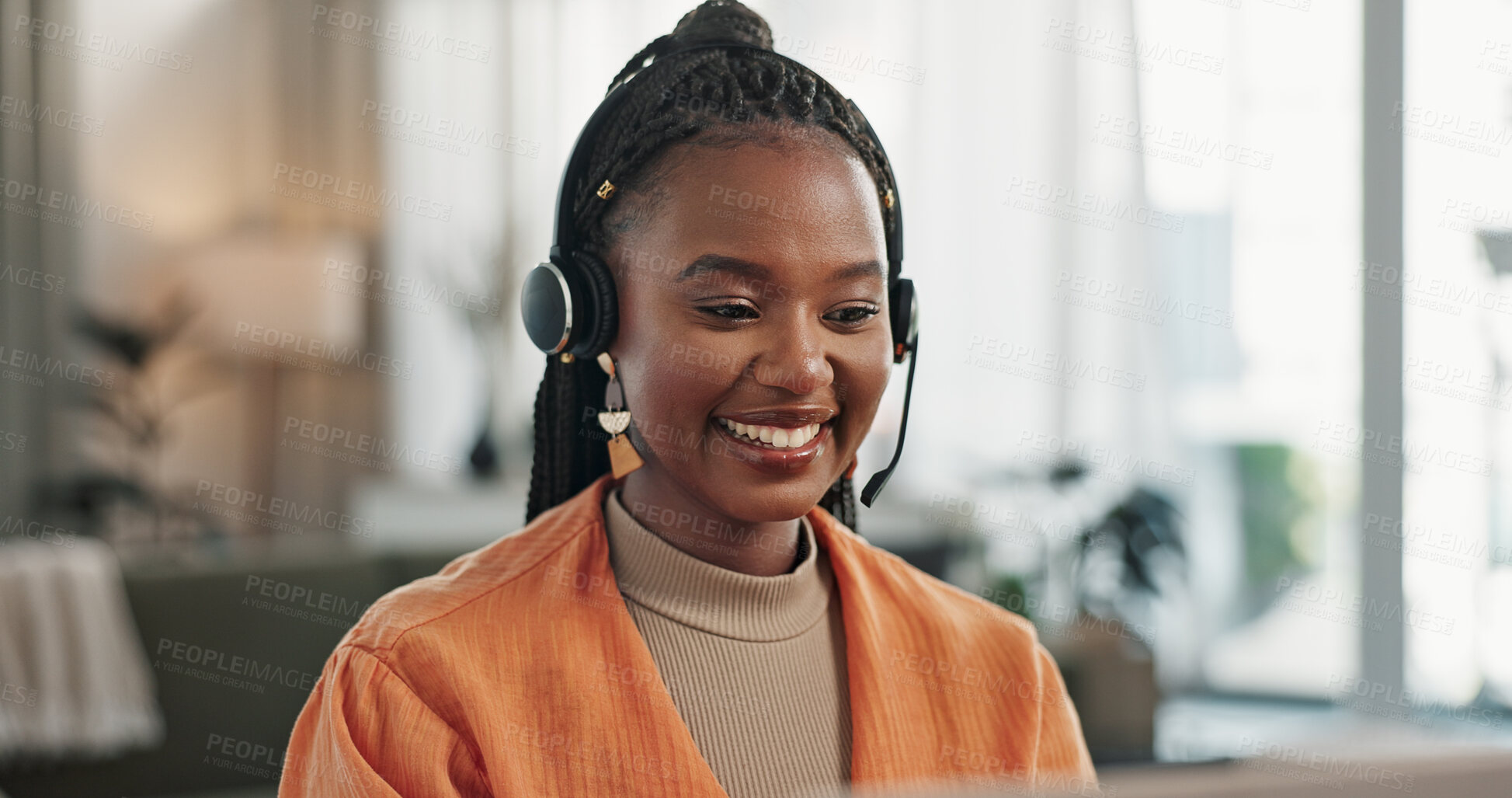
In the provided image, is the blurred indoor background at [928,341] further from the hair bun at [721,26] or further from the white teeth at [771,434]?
the hair bun at [721,26]

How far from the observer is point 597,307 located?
101 centimetres

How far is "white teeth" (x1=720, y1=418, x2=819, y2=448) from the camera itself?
3.12ft

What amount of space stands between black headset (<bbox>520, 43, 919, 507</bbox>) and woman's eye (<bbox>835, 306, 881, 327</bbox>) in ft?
0.41

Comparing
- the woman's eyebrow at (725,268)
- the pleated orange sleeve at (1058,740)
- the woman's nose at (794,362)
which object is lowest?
the pleated orange sleeve at (1058,740)

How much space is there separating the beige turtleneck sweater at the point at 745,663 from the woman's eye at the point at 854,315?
244 millimetres

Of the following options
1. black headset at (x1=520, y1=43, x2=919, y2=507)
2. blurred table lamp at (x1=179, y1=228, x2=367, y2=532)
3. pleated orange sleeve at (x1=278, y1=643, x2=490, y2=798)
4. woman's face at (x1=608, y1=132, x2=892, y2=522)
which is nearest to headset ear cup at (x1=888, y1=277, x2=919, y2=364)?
black headset at (x1=520, y1=43, x2=919, y2=507)

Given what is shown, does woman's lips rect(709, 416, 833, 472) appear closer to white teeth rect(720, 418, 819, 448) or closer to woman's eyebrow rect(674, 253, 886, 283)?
white teeth rect(720, 418, 819, 448)

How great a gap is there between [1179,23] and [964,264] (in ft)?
3.89

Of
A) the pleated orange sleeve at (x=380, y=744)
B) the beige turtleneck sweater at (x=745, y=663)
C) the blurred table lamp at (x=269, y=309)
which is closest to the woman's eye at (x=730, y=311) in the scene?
the beige turtleneck sweater at (x=745, y=663)

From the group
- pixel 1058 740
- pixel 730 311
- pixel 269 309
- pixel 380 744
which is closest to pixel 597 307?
pixel 730 311

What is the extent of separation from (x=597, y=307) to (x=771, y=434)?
0.20 metres

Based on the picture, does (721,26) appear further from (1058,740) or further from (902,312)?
(1058,740)

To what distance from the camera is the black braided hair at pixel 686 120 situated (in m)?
0.97

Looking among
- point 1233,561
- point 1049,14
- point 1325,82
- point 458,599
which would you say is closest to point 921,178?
point 1049,14
